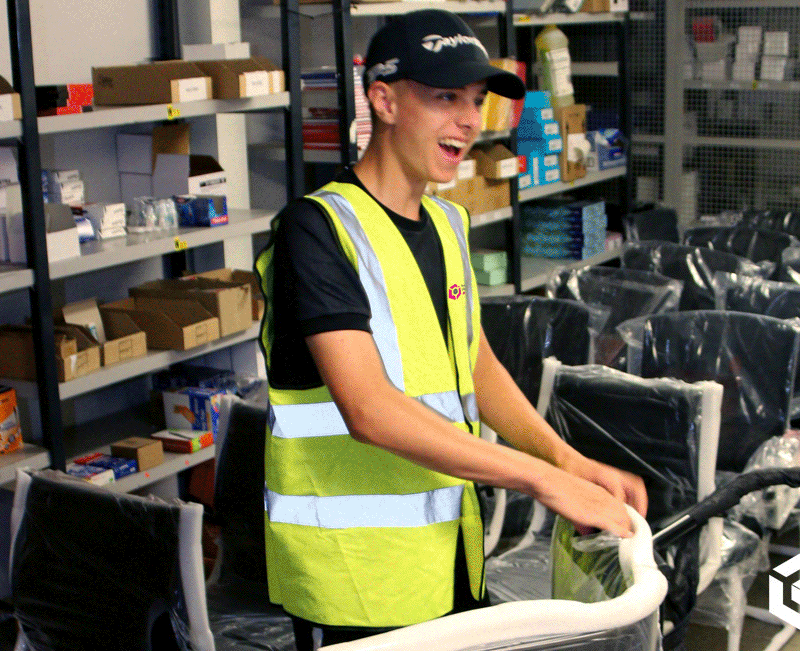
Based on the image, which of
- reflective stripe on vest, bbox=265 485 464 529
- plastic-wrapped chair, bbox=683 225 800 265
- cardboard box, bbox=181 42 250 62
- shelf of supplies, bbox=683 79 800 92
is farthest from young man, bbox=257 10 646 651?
shelf of supplies, bbox=683 79 800 92

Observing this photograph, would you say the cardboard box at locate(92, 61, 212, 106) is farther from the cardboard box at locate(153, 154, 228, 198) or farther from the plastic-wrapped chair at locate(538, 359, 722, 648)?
the plastic-wrapped chair at locate(538, 359, 722, 648)

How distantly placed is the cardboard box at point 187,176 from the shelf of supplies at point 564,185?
183 centimetres

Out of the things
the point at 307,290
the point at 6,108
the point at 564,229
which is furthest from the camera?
the point at 564,229

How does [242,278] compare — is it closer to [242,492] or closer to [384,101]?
[242,492]

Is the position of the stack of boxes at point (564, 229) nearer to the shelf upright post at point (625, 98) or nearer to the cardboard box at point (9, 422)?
the shelf upright post at point (625, 98)

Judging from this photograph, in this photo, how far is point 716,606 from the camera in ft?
8.32

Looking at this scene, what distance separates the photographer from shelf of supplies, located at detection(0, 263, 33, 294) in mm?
2783

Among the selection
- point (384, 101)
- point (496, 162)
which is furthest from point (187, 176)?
point (384, 101)

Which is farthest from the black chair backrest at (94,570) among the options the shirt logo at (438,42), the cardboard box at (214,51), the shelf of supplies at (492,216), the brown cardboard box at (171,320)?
the shelf of supplies at (492,216)

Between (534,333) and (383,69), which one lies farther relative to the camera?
(534,333)

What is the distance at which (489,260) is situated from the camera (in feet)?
16.2

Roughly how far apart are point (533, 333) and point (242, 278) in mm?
1054

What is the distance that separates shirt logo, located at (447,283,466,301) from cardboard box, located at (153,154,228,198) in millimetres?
2129

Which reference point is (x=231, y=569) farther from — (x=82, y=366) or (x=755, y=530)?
(x=755, y=530)
